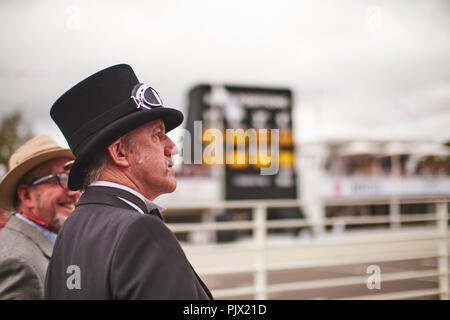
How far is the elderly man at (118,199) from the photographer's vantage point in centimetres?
89

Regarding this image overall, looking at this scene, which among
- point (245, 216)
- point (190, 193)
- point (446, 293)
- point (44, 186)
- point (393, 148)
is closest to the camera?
point (44, 186)

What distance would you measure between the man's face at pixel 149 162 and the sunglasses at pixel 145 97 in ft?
0.17

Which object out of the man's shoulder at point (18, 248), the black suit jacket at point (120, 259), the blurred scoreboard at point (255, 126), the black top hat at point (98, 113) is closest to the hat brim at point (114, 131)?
the black top hat at point (98, 113)

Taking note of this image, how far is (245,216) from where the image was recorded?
39.3ft

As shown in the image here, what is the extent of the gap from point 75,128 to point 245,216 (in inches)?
432

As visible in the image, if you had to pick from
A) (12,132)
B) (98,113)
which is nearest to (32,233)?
(98,113)

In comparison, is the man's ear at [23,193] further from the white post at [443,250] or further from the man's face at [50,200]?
the white post at [443,250]

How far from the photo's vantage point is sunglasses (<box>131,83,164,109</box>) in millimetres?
1103

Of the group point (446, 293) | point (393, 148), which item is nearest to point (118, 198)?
point (446, 293)

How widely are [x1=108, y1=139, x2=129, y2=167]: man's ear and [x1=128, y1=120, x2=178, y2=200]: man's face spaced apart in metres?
0.01

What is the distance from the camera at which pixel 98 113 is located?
113 cm

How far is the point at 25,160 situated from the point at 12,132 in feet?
79.9

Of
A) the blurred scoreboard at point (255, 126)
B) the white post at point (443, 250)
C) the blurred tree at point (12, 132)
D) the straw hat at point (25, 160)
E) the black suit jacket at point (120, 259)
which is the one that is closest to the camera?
the black suit jacket at point (120, 259)
